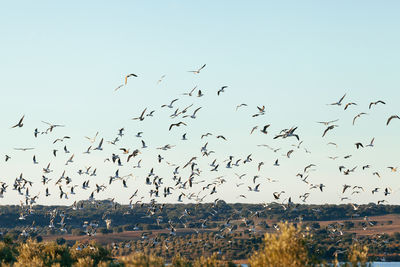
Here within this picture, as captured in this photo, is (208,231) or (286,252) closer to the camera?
(286,252)

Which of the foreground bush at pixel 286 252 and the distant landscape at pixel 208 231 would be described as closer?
the foreground bush at pixel 286 252

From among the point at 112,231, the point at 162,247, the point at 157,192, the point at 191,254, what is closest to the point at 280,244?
the point at 157,192

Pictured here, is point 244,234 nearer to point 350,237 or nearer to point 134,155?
point 350,237

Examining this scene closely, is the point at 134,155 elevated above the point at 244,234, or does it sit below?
above

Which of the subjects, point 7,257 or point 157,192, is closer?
point 7,257

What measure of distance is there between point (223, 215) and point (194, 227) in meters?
27.9

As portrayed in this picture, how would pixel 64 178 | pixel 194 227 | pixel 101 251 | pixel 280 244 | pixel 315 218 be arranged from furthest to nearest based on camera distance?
pixel 315 218, pixel 194 227, pixel 64 178, pixel 101 251, pixel 280 244

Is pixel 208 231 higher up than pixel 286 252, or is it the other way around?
pixel 286 252

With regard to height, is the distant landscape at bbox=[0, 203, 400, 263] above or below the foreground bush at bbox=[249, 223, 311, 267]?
below

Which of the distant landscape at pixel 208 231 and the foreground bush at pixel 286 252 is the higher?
the foreground bush at pixel 286 252

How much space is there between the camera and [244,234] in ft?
416

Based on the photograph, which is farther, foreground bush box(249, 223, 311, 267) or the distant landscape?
the distant landscape

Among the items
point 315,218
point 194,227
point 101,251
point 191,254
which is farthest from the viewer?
point 315,218

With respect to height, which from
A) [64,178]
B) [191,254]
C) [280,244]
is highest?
[64,178]
